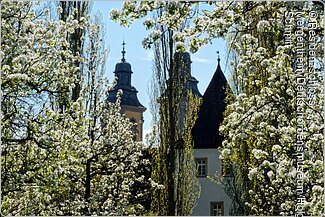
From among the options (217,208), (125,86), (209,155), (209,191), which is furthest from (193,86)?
(217,208)

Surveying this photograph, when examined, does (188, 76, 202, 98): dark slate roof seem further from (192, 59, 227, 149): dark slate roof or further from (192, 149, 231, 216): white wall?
(192, 149, 231, 216): white wall

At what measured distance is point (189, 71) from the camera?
26.7ft

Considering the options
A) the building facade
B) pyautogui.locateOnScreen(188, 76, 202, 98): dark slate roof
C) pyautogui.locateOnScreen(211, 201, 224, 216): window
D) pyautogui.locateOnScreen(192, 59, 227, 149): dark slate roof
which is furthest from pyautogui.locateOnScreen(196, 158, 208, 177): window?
pyautogui.locateOnScreen(188, 76, 202, 98): dark slate roof

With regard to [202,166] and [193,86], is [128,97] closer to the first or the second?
[193,86]

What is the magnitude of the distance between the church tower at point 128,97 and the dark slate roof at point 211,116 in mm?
2003

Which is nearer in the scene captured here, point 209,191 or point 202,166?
point 209,191

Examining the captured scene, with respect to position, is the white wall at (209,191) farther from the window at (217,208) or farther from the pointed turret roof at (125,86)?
the pointed turret roof at (125,86)

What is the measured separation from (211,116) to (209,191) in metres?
1.39

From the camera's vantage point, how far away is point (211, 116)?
9570 millimetres

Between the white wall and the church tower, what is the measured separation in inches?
83.1

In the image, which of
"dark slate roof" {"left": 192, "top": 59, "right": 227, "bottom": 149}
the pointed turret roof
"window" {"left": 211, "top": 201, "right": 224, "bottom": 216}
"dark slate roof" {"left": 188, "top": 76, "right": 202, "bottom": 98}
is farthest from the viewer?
"dark slate roof" {"left": 192, "top": 59, "right": 227, "bottom": 149}

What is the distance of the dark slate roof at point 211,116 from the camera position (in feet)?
30.8

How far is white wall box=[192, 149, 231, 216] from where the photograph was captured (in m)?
9.16

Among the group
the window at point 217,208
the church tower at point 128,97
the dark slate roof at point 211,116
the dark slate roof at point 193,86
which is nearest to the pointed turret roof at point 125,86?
the church tower at point 128,97
